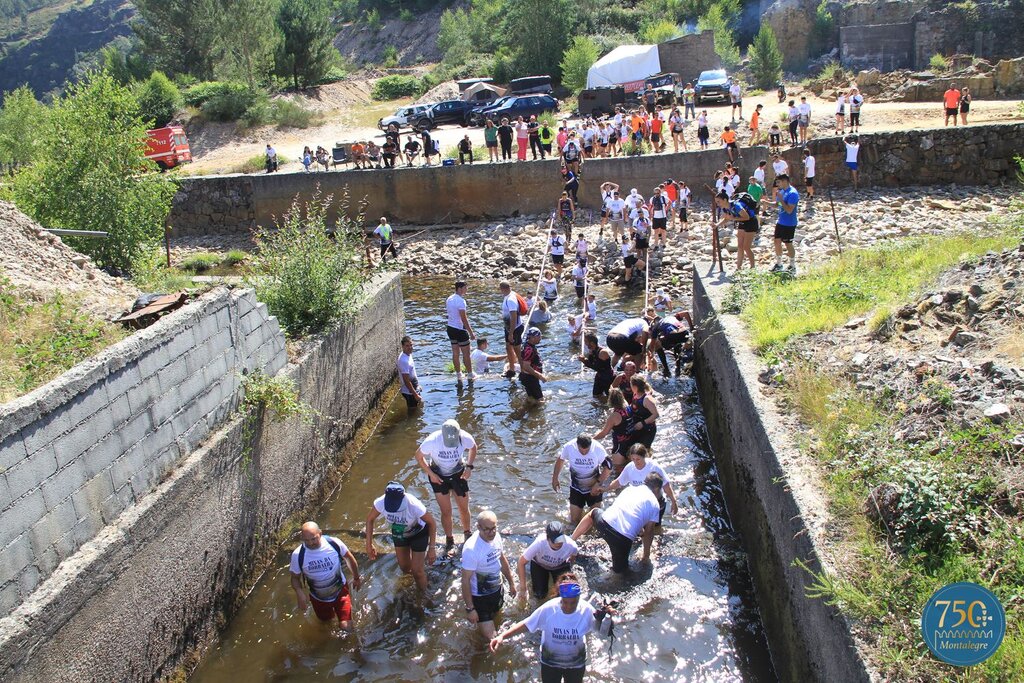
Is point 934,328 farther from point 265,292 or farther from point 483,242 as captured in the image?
point 483,242

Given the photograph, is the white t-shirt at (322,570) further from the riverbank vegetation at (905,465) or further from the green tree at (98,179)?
the green tree at (98,179)

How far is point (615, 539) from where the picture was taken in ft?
27.1

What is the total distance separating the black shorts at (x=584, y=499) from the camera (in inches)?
369

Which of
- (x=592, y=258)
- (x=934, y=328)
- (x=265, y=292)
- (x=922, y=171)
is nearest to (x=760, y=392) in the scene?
(x=934, y=328)

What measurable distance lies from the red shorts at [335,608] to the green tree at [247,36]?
45981 millimetres

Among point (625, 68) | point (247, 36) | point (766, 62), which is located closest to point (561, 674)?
point (625, 68)

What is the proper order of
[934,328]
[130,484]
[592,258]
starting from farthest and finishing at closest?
[592,258], [934,328], [130,484]

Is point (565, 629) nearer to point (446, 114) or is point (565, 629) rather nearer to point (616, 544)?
point (616, 544)

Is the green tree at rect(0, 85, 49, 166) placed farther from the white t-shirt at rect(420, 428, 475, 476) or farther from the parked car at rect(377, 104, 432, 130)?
the white t-shirt at rect(420, 428, 475, 476)

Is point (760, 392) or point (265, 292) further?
point (265, 292)

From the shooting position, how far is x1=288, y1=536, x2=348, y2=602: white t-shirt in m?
Answer: 7.85

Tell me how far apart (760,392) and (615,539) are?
7.74 ft

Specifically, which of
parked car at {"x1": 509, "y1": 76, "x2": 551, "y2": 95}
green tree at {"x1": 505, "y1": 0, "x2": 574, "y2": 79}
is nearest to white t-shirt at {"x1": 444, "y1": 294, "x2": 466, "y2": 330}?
parked car at {"x1": 509, "y1": 76, "x2": 551, "y2": 95}

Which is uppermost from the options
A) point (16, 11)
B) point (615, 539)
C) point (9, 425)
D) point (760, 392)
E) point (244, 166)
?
point (16, 11)
